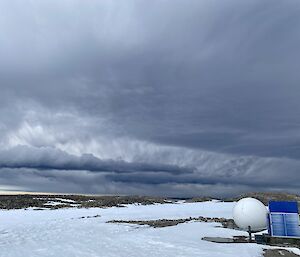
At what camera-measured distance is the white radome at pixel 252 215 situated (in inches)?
877

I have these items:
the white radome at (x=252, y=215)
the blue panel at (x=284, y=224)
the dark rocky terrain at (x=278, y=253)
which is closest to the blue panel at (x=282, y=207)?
the blue panel at (x=284, y=224)

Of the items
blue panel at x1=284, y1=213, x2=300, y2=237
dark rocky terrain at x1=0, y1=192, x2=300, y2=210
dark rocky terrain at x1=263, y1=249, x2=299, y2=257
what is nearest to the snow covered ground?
dark rocky terrain at x1=263, y1=249, x2=299, y2=257

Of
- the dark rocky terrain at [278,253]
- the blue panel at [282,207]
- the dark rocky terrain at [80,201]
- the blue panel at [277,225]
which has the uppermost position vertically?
the dark rocky terrain at [80,201]

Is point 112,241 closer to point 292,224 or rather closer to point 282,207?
point 282,207

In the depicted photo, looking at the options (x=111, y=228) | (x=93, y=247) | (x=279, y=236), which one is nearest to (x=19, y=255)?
(x=93, y=247)

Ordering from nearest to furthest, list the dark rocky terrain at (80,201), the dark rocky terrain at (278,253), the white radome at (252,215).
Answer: the dark rocky terrain at (278,253) → the white radome at (252,215) → the dark rocky terrain at (80,201)

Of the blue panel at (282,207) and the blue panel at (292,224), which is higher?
the blue panel at (282,207)

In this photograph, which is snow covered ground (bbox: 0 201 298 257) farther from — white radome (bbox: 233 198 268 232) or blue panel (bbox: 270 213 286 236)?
blue panel (bbox: 270 213 286 236)

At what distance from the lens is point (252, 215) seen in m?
22.2

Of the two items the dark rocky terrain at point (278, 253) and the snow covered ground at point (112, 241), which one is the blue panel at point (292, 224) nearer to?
the snow covered ground at point (112, 241)

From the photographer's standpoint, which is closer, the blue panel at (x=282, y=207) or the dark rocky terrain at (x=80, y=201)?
the blue panel at (x=282, y=207)

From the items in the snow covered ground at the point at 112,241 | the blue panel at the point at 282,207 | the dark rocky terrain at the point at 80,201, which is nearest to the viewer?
the snow covered ground at the point at 112,241

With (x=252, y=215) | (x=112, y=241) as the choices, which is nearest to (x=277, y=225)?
(x=252, y=215)

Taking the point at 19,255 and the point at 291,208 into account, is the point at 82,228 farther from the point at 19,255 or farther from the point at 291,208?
the point at 291,208
